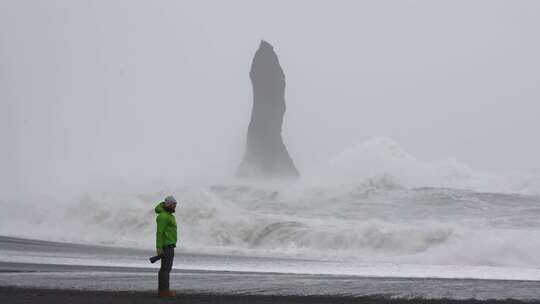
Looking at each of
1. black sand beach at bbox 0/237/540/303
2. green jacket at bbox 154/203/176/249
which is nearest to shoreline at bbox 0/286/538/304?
black sand beach at bbox 0/237/540/303

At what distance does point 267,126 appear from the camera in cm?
6284

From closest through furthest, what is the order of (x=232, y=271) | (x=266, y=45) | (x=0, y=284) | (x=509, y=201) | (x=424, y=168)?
(x=0, y=284)
(x=232, y=271)
(x=509, y=201)
(x=424, y=168)
(x=266, y=45)

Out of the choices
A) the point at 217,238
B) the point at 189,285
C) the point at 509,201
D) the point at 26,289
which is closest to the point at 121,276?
the point at 189,285

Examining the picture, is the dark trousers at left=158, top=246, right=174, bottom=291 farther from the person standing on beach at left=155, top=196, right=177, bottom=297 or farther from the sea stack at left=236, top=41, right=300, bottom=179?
the sea stack at left=236, top=41, right=300, bottom=179

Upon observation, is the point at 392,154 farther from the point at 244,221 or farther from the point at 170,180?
the point at 244,221

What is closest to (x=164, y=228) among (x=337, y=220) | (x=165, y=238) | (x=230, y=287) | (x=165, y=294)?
(x=165, y=238)

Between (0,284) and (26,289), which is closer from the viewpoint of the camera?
(26,289)

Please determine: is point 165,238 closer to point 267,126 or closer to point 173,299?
point 173,299

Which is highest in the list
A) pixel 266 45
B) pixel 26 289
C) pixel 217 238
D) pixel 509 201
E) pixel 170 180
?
pixel 266 45

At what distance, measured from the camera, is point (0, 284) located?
14.5 meters

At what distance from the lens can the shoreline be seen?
39.9 ft

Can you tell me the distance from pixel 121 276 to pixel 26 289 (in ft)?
12.1

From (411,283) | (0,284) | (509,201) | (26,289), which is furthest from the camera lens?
(509,201)

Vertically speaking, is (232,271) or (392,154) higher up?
(392,154)
